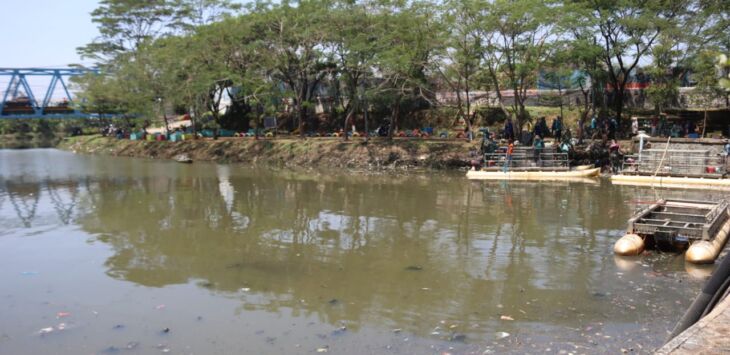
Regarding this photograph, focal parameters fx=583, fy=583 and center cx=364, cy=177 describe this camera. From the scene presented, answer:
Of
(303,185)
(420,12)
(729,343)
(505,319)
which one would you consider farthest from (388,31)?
(729,343)

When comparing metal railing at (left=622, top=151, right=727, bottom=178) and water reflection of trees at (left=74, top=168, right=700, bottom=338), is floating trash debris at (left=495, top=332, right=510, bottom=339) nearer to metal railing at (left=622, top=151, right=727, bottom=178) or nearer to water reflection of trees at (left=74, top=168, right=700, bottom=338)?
water reflection of trees at (left=74, top=168, right=700, bottom=338)

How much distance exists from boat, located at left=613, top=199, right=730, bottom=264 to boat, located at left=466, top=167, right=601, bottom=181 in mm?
11766

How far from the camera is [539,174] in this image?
26016 millimetres

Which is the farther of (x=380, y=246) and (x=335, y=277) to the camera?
(x=380, y=246)

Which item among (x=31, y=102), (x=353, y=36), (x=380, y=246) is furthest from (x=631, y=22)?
(x=31, y=102)

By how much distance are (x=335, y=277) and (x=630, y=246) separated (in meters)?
6.13

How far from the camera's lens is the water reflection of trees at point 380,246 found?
981 cm

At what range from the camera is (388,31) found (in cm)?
3167

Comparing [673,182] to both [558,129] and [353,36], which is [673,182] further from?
[353,36]

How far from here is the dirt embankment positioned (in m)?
32.2

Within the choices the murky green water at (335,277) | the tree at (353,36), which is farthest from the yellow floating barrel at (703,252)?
the tree at (353,36)

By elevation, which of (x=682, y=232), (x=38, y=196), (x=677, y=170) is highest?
(x=677, y=170)

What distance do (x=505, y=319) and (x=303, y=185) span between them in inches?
705

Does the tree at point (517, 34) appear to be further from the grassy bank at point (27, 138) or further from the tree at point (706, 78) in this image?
the grassy bank at point (27, 138)
